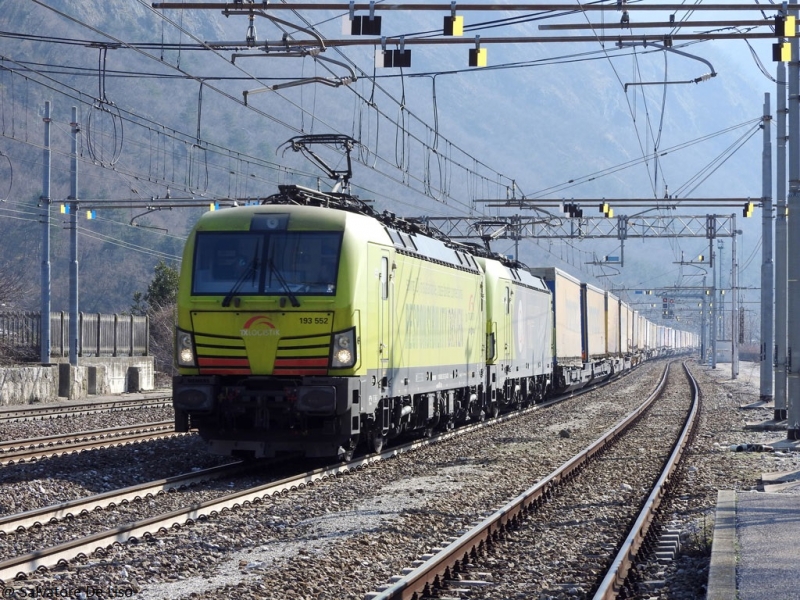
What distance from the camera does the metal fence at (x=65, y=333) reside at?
119 feet

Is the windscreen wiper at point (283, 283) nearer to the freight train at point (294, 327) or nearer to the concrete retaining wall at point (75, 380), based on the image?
the freight train at point (294, 327)

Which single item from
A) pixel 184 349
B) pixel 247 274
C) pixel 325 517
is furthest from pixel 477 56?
pixel 325 517

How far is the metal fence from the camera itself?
3628 cm

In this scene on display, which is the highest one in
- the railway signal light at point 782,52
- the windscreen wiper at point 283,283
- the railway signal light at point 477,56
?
the railway signal light at point 782,52

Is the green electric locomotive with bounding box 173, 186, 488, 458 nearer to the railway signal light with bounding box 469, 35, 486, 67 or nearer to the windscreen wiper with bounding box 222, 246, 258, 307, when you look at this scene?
the windscreen wiper with bounding box 222, 246, 258, 307

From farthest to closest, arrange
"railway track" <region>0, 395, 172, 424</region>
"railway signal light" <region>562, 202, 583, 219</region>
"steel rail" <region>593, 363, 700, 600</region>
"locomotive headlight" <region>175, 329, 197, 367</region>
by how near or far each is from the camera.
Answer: "railway signal light" <region>562, 202, 583, 219</region>
"railway track" <region>0, 395, 172, 424</region>
"locomotive headlight" <region>175, 329, 197, 367</region>
"steel rail" <region>593, 363, 700, 600</region>

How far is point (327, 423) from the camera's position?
13977 millimetres

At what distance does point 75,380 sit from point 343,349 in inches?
823

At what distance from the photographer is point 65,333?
36938mm

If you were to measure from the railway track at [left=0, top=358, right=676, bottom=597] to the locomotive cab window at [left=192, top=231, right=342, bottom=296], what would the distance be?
246cm

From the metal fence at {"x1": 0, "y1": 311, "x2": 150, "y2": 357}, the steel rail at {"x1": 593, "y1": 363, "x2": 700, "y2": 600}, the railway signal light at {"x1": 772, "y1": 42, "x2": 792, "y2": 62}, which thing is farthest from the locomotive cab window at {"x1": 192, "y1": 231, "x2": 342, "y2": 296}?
the metal fence at {"x1": 0, "y1": 311, "x2": 150, "y2": 357}

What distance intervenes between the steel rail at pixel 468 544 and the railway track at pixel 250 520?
372 millimetres

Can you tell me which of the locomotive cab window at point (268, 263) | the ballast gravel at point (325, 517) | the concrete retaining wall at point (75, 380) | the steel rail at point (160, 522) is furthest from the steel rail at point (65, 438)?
the concrete retaining wall at point (75, 380)

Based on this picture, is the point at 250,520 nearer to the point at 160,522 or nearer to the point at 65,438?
the point at 160,522
